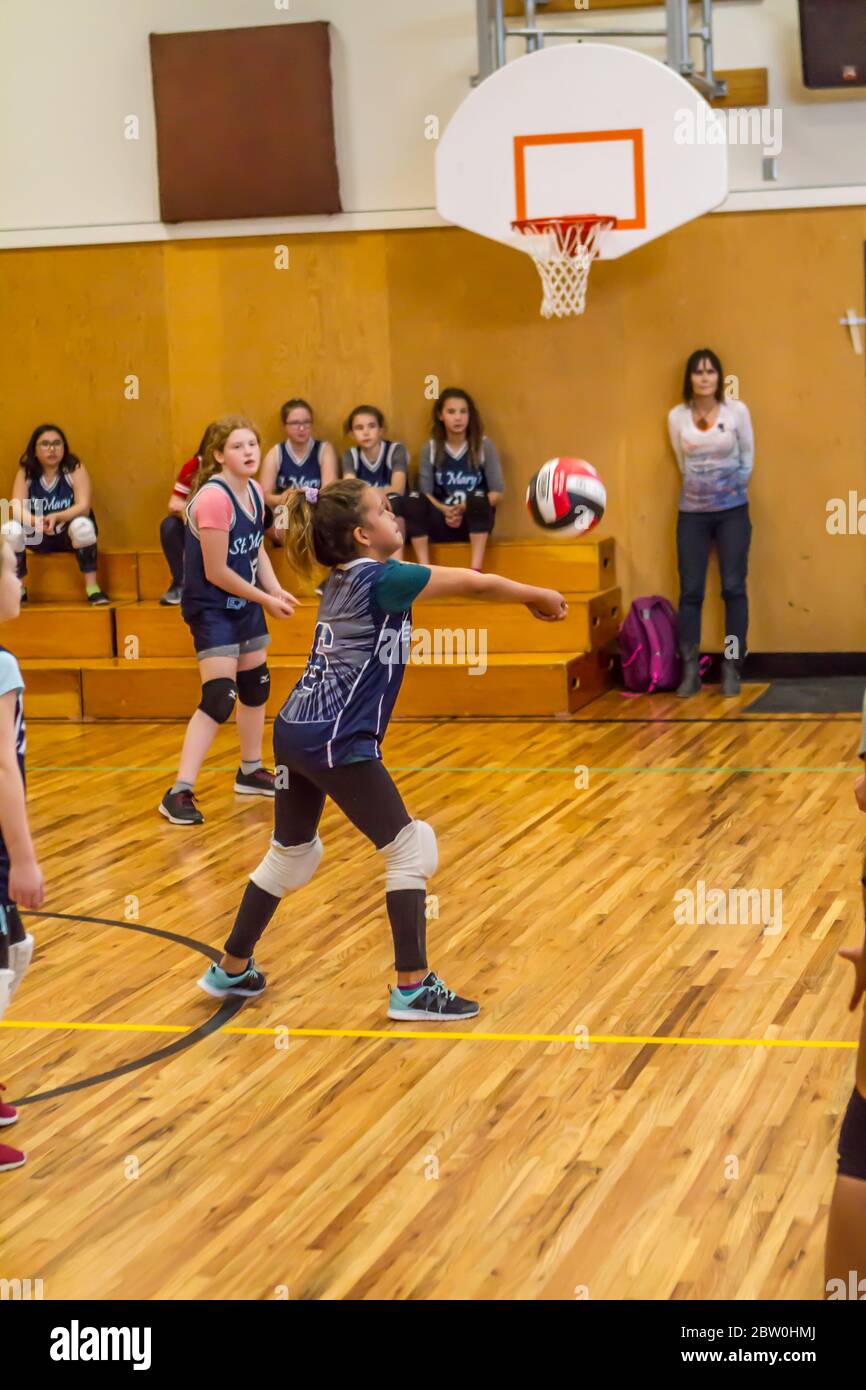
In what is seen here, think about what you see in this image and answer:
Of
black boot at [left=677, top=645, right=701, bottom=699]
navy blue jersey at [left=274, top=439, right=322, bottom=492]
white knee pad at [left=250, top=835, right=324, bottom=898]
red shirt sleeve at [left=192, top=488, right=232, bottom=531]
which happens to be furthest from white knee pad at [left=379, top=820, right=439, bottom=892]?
navy blue jersey at [left=274, top=439, right=322, bottom=492]

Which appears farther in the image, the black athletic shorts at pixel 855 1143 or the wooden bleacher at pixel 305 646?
the wooden bleacher at pixel 305 646

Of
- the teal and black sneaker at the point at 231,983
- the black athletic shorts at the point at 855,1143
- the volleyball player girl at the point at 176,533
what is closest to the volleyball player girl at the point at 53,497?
the volleyball player girl at the point at 176,533

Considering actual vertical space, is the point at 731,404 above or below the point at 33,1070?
above

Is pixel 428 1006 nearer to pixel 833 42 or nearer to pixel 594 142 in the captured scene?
pixel 594 142

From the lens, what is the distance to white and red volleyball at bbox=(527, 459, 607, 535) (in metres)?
6.07

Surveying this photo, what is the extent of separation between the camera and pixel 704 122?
8.76 metres

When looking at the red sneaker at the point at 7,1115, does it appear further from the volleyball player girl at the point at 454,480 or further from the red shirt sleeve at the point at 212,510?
the volleyball player girl at the point at 454,480

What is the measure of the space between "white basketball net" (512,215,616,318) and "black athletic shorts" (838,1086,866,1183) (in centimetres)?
731

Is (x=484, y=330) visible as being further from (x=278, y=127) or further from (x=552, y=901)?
(x=552, y=901)

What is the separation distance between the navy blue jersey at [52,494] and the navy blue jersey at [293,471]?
141 cm

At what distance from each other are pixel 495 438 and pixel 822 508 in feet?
→ 6.89

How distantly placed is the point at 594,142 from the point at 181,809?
14.5ft

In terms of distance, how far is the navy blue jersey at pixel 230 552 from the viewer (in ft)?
22.6
